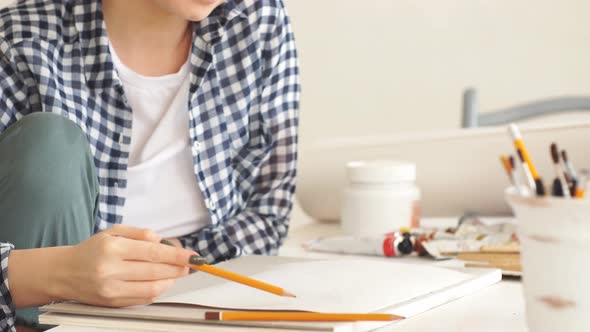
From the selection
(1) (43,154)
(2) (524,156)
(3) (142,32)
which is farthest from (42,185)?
(2) (524,156)

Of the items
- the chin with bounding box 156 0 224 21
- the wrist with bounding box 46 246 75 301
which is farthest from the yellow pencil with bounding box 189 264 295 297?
the chin with bounding box 156 0 224 21

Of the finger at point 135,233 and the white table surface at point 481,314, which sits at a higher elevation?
the finger at point 135,233

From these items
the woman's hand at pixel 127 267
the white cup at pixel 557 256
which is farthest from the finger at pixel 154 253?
the white cup at pixel 557 256

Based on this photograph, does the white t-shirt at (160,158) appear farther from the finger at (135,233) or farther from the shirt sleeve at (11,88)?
the finger at (135,233)

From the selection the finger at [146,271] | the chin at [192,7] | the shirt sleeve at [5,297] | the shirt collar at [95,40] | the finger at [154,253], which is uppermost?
the chin at [192,7]

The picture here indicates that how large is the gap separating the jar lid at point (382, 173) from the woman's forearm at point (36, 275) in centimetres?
57

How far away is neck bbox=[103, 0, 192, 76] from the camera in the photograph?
118cm

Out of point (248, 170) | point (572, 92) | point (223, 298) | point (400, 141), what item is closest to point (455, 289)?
point (223, 298)

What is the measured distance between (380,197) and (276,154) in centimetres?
16

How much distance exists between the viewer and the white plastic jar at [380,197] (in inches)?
49.6

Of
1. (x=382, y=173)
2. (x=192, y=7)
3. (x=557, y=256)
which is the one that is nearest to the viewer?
(x=557, y=256)

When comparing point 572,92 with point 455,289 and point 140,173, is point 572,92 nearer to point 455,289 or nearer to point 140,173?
point 140,173

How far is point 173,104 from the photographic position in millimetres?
1170

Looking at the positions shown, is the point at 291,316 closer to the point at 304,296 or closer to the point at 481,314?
the point at 304,296
